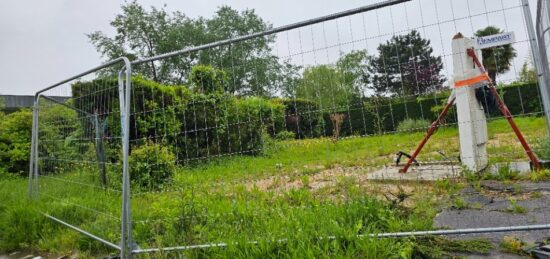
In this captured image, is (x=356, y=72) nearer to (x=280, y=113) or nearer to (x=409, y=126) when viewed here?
(x=280, y=113)

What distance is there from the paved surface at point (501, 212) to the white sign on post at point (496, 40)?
141 centimetres

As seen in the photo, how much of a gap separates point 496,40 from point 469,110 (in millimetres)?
2431

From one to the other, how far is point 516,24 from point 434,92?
2.59ft

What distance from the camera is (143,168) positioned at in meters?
4.43

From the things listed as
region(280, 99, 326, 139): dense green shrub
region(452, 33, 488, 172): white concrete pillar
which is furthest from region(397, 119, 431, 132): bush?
region(280, 99, 326, 139): dense green shrub

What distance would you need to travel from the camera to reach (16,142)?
27.2 feet

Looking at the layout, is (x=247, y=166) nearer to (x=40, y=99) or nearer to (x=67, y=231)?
(x=67, y=231)

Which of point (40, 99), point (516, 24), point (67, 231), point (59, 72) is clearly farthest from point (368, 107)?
point (59, 72)

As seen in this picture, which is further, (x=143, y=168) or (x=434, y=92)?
(x=143, y=168)

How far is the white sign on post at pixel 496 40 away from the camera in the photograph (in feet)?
7.82

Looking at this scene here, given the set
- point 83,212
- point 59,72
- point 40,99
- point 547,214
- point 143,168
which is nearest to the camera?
point 547,214

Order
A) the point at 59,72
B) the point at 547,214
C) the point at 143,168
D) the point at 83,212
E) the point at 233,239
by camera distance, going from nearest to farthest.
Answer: the point at 233,239
the point at 547,214
the point at 83,212
the point at 143,168
the point at 59,72

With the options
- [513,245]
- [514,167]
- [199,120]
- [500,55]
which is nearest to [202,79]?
[199,120]

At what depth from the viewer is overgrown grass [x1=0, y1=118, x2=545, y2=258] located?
2365 millimetres
